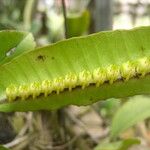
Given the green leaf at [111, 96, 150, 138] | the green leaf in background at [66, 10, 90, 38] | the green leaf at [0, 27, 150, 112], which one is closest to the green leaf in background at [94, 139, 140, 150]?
the green leaf at [111, 96, 150, 138]

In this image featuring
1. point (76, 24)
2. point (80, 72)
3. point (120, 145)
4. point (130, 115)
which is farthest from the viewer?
point (76, 24)

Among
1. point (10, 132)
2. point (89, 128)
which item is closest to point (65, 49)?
point (10, 132)

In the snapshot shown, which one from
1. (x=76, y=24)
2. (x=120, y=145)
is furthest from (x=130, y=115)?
(x=76, y=24)

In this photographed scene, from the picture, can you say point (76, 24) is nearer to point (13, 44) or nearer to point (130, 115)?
point (130, 115)

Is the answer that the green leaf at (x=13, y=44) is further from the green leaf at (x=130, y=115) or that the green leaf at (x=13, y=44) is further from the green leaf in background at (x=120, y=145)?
the green leaf at (x=130, y=115)

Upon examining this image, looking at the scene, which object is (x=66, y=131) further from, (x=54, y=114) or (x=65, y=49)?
(x=65, y=49)
